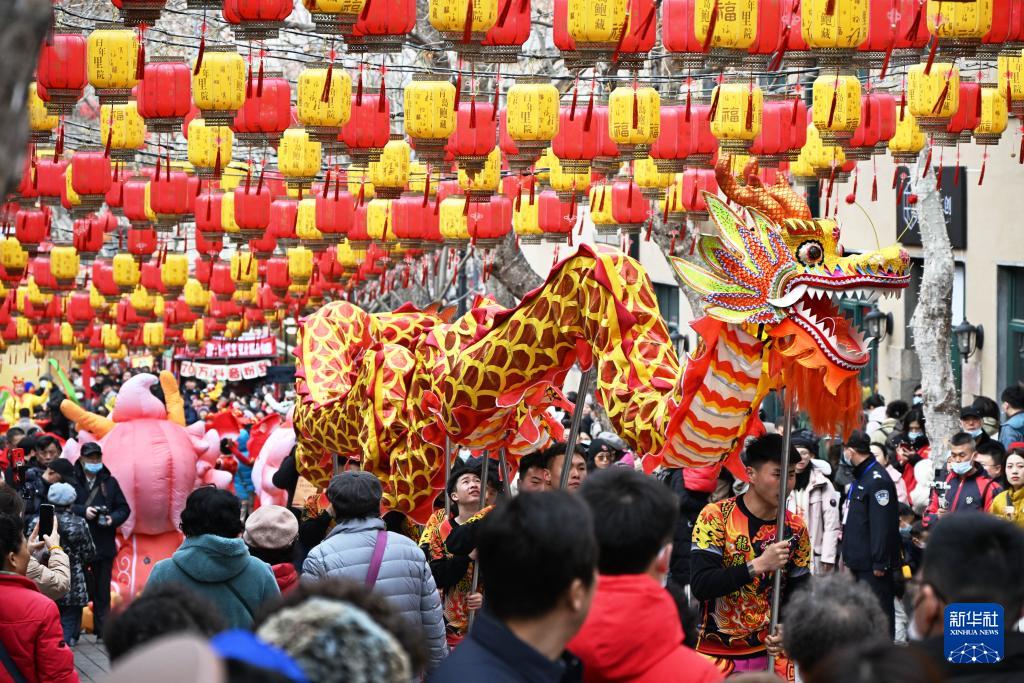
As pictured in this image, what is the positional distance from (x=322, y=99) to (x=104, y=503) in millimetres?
3794

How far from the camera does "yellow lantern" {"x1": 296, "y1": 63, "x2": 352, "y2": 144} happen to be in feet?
44.0

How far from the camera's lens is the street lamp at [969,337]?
20594mm

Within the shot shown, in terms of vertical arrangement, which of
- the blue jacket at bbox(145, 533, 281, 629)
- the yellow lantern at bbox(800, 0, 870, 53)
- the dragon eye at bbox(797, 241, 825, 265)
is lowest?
the blue jacket at bbox(145, 533, 281, 629)

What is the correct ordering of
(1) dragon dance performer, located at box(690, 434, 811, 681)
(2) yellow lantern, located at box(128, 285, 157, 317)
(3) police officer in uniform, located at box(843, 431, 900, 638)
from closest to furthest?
(1) dragon dance performer, located at box(690, 434, 811, 681) → (3) police officer in uniform, located at box(843, 431, 900, 638) → (2) yellow lantern, located at box(128, 285, 157, 317)

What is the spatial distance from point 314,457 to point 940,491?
553 centimetres

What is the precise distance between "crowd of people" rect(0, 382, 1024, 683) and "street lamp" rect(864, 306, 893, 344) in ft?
29.6

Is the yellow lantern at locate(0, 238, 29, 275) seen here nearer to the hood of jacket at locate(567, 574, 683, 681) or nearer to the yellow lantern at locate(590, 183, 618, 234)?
the yellow lantern at locate(590, 183, 618, 234)

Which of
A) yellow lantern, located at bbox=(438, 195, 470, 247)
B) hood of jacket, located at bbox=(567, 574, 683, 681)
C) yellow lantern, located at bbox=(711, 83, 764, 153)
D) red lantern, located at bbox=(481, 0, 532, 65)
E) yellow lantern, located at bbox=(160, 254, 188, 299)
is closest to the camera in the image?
hood of jacket, located at bbox=(567, 574, 683, 681)

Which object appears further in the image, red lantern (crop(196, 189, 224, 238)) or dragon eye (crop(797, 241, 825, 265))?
red lantern (crop(196, 189, 224, 238))

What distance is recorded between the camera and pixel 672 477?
1145 centimetres

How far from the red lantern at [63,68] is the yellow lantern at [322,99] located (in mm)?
1767

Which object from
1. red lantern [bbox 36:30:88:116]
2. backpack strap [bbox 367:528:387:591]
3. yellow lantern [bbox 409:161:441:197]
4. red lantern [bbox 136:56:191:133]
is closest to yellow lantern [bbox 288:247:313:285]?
yellow lantern [bbox 409:161:441:197]

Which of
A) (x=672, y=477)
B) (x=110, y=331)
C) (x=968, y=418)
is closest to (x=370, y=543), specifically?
(x=672, y=477)

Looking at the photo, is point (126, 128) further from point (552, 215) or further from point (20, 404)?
point (20, 404)
